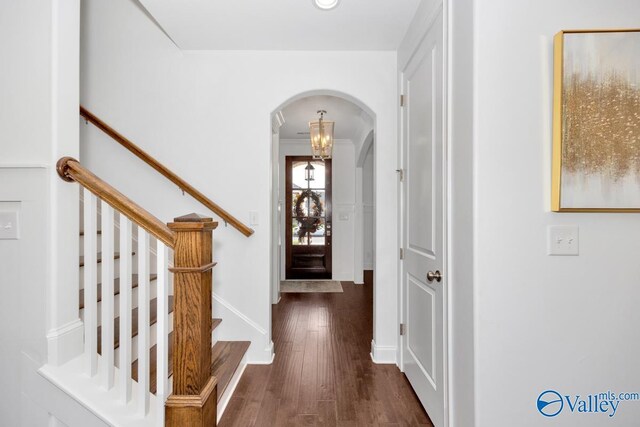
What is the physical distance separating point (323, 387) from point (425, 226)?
1.27m

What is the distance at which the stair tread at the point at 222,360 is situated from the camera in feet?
6.11

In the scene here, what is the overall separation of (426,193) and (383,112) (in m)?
0.99

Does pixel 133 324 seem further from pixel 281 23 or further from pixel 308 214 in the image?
pixel 308 214

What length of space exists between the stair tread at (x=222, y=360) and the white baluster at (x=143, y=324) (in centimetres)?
35

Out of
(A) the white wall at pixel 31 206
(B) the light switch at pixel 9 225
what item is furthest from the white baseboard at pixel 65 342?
(B) the light switch at pixel 9 225

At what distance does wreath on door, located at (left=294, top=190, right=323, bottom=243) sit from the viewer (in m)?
6.23

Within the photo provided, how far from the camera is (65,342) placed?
4.99 ft

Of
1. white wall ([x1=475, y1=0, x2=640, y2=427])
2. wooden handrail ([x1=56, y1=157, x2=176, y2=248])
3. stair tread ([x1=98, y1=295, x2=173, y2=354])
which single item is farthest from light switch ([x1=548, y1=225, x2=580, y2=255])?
stair tread ([x1=98, y1=295, x2=173, y2=354])

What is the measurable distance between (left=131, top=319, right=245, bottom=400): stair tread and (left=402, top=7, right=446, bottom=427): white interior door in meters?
1.17

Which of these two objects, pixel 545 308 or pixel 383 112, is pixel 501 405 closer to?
pixel 545 308

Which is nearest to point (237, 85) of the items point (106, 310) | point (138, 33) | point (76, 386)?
point (138, 33)

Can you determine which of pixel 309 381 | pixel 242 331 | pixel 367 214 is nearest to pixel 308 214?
pixel 367 214

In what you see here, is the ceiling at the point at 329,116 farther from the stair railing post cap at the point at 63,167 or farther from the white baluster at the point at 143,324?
the white baluster at the point at 143,324

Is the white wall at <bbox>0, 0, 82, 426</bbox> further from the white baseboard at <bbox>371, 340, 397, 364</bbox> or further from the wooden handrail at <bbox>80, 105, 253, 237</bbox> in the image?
the white baseboard at <bbox>371, 340, 397, 364</bbox>
